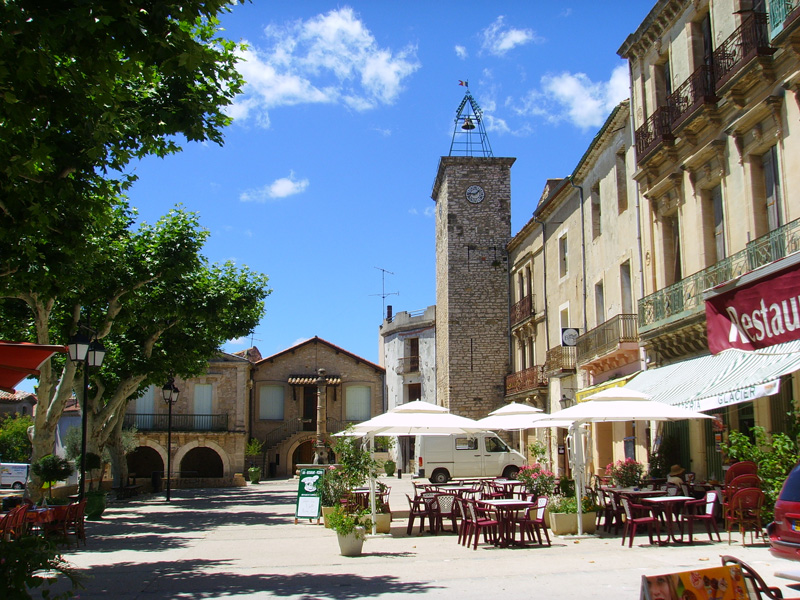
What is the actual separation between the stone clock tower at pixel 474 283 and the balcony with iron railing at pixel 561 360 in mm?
7412

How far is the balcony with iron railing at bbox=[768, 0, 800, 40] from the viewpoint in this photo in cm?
1207

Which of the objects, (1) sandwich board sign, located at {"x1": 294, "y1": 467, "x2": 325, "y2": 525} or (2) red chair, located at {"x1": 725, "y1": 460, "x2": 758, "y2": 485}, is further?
(1) sandwich board sign, located at {"x1": 294, "y1": 467, "x2": 325, "y2": 525}

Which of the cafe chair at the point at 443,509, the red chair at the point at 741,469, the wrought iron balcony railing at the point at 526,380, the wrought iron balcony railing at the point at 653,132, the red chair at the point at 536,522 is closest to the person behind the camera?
the red chair at the point at 536,522

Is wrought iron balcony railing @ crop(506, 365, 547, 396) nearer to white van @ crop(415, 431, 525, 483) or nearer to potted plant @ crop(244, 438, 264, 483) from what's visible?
white van @ crop(415, 431, 525, 483)

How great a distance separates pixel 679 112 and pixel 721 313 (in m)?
4.92

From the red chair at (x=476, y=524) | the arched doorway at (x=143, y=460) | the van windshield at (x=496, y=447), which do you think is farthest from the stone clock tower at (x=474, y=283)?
the red chair at (x=476, y=524)

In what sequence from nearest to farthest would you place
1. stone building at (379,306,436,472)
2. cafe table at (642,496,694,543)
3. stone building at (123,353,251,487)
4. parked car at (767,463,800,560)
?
1. parked car at (767,463,800,560)
2. cafe table at (642,496,694,543)
3. stone building at (123,353,251,487)
4. stone building at (379,306,436,472)

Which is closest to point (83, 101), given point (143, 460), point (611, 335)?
point (611, 335)

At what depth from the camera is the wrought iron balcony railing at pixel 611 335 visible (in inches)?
760

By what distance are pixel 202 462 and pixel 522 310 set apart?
1983cm

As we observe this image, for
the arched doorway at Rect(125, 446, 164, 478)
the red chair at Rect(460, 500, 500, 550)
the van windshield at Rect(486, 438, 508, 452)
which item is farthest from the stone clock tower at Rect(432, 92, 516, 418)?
the red chair at Rect(460, 500, 500, 550)

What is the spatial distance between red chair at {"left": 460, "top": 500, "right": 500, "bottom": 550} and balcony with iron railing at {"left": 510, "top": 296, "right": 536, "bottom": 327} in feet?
65.1

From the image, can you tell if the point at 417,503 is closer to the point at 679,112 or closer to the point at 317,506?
the point at 317,506

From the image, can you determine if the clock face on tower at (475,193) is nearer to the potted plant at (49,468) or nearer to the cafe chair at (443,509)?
the potted plant at (49,468)
